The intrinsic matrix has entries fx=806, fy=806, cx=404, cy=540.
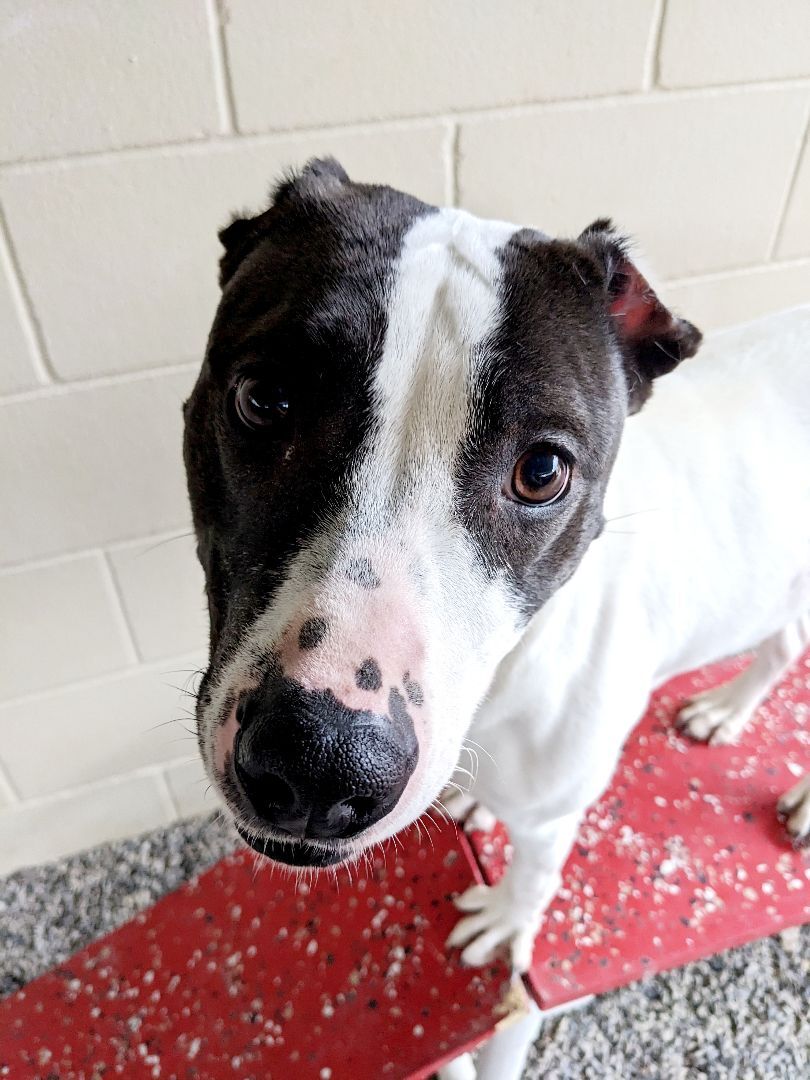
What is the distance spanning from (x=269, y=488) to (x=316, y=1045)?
0.88 metres

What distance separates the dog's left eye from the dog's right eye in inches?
8.4

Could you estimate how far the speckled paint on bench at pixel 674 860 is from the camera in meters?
1.18

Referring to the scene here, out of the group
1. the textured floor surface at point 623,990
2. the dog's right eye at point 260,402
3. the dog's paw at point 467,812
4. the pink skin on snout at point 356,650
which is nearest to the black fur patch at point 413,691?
the pink skin on snout at point 356,650

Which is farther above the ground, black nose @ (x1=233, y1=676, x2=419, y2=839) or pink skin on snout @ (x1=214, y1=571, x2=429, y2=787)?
pink skin on snout @ (x1=214, y1=571, x2=429, y2=787)

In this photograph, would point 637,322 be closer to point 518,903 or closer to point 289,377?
point 289,377

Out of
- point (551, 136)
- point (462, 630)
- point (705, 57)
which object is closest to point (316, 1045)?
point (462, 630)

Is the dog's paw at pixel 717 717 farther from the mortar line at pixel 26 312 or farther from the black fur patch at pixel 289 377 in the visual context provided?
the mortar line at pixel 26 312

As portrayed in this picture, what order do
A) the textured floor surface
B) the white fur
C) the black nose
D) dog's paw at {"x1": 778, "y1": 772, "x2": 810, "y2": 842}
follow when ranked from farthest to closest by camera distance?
the textured floor surface < dog's paw at {"x1": 778, "y1": 772, "x2": 810, "y2": 842} < the white fur < the black nose

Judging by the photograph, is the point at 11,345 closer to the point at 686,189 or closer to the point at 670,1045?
the point at 686,189

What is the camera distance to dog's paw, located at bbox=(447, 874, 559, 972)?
118cm

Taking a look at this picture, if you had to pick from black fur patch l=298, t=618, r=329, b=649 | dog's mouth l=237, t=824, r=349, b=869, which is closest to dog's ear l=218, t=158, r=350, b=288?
black fur patch l=298, t=618, r=329, b=649

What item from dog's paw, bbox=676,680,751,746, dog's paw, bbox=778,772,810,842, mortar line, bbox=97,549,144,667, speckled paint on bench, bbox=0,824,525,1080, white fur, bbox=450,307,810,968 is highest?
white fur, bbox=450,307,810,968

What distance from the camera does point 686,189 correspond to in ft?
4.39

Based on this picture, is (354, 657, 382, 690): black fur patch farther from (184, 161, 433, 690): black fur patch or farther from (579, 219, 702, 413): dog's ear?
(579, 219, 702, 413): dog's ear
